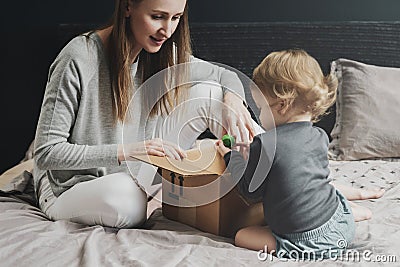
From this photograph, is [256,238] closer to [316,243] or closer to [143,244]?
[316,243]

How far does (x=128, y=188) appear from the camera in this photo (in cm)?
184

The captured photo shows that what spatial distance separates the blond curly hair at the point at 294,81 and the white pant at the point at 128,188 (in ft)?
1.03

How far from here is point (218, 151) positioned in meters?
1.79

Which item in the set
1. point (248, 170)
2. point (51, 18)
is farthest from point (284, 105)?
point (51, 18)

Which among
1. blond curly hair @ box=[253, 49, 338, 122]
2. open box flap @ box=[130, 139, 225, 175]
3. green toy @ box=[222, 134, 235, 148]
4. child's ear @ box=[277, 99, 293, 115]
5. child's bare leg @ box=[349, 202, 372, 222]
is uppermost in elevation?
blond curly hair @ box=[253, 49, 338, 122]

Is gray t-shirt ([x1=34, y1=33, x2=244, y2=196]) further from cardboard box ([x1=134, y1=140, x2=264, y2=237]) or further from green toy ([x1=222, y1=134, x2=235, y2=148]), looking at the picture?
green toy ([x1=222, y1=134, x2=235, y2=148])

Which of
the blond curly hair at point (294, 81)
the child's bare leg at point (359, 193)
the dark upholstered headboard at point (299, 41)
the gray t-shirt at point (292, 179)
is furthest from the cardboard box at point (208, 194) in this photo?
the dark upholstered headboard at point (299, 41)

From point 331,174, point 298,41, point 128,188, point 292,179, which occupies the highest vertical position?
point 298,41

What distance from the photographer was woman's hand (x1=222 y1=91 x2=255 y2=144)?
185 centimetres

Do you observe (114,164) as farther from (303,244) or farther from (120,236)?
(303,244)

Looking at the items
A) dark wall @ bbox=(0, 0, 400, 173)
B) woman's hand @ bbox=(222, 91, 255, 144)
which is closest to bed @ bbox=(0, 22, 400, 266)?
dark wall @ bbox=(0, 0, 400, 173)

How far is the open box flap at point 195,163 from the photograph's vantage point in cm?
174

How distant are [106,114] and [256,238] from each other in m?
0.56

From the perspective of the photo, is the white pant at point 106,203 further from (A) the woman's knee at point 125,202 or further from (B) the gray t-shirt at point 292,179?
(B) the gray t-shirt at point 292,179
